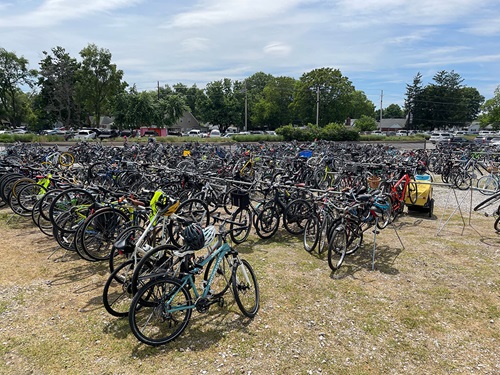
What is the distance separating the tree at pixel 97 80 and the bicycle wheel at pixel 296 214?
4031 centimetres

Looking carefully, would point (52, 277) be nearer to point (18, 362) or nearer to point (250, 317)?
point (18, 362)

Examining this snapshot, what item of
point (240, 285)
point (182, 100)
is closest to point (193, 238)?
point (240, 285)

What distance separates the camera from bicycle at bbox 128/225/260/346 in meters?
3.11

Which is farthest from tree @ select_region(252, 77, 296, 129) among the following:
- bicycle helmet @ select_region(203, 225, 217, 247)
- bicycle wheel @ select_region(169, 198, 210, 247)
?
bicycle helmet @ select_region(203, 225, 217, 247)

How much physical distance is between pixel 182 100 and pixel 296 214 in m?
39.7

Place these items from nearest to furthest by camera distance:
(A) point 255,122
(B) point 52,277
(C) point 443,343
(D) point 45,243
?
(C) point 443,343 < (B) point 52,277 < (D) point 45,243 < (A) point 255,122

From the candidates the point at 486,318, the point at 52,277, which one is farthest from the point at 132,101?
the point at 486,318

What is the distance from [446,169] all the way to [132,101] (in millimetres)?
33512

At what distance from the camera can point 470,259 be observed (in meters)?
5.21

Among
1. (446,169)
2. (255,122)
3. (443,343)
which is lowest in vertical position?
(443,343)

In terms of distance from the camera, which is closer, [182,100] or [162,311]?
[162,311]

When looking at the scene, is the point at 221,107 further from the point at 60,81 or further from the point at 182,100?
the point at 60,81

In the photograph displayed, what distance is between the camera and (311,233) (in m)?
5.61

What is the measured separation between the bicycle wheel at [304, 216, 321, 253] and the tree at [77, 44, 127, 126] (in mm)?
40876
